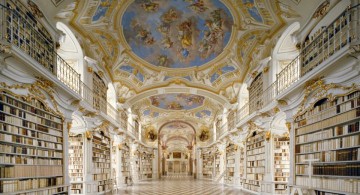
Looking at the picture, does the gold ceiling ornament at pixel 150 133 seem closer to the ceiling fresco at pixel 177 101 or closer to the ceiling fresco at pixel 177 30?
the ceiling fresco at pixel 177 101

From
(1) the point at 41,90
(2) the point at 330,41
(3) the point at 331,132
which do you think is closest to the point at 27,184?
(1) the point at 41,90

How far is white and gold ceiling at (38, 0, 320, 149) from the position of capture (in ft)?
37.4

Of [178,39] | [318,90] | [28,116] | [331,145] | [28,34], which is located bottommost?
[331,145]

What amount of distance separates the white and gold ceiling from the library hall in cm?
7

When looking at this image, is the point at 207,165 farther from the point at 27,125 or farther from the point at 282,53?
the point at 27,125

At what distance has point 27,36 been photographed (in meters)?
8.09

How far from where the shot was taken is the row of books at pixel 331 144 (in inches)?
257

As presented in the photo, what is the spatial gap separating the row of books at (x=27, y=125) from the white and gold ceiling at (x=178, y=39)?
3645 millimetres

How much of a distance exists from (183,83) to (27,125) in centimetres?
1379

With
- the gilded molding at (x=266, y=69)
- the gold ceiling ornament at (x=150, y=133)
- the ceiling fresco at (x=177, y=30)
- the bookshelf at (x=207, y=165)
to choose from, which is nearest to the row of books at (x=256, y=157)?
the gilded molding at (x=266, y=69)

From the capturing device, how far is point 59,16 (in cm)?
1012

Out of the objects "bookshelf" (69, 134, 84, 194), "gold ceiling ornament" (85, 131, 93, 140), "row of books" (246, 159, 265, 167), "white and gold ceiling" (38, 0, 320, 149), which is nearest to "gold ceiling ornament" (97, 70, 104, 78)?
"white and gold ceiling" (38, 0, 320, 149)

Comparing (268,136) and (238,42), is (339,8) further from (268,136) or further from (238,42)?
(238,42)

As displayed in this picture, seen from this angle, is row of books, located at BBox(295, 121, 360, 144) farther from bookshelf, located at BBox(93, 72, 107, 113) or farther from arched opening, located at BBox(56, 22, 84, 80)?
arched opening, located at BBox(56, 22, 84, 80)
